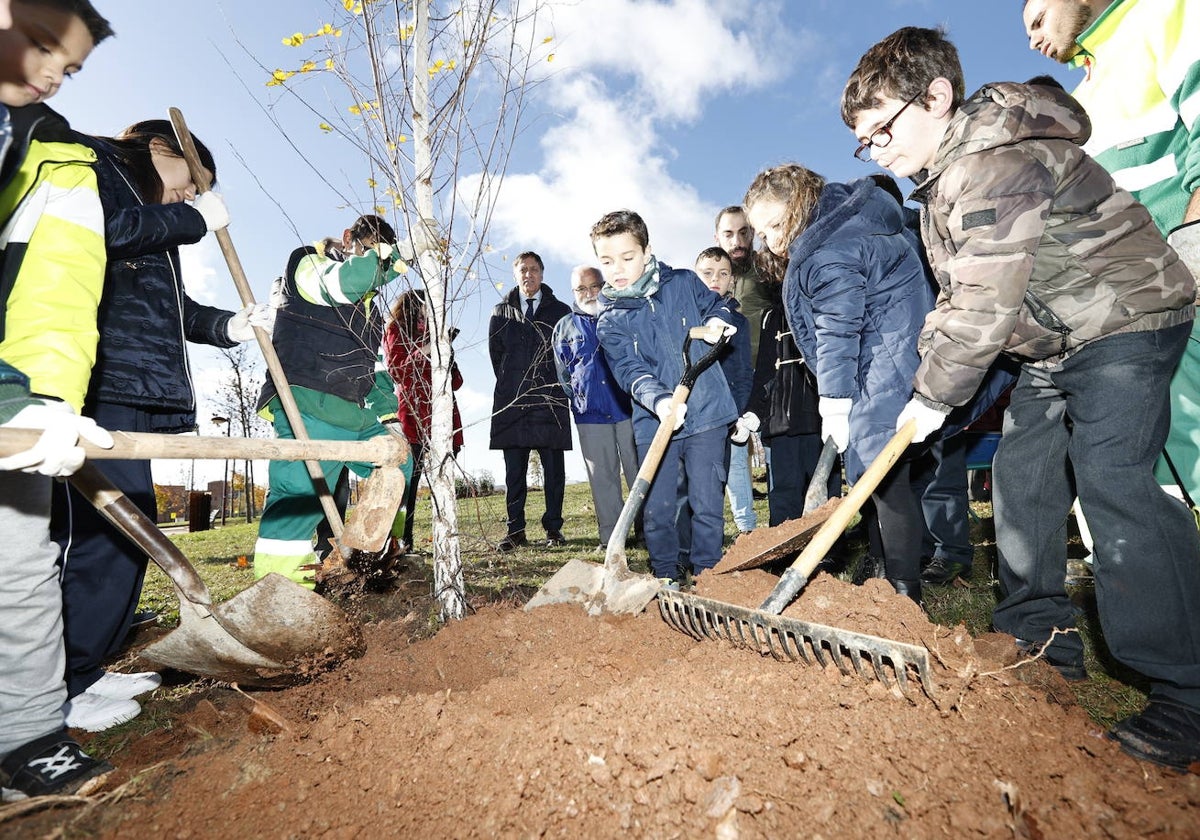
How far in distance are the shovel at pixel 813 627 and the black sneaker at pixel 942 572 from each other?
6.12 feet

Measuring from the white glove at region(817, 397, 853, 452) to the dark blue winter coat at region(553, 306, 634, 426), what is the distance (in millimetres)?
2236

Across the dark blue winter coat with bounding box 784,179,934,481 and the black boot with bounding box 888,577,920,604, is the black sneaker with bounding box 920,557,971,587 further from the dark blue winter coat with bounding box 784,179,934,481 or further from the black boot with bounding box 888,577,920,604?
the dark blue winter coat with bounding box 784,179,934,481

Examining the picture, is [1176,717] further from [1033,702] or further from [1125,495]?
[1125,495]

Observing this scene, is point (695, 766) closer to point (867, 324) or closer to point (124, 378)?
point (867, 324)

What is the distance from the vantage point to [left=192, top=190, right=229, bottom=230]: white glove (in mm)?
3277

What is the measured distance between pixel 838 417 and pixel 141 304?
3251mm

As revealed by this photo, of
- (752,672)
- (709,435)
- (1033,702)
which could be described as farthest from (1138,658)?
(709,435)

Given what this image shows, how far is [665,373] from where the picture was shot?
3770mm

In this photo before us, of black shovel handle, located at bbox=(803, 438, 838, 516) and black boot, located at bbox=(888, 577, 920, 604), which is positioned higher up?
black shovel handle, located at bbox=(803, 438, 838, 516)

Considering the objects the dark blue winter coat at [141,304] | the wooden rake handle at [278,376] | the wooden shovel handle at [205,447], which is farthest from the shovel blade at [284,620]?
the dark blue winter coat at [141,304]

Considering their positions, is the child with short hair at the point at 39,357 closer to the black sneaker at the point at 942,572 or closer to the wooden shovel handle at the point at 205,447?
the wooden shovel handle at the point at 205,447

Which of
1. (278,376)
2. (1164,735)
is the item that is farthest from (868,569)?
Answer: (278,376)

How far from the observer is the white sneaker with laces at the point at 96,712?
229cm

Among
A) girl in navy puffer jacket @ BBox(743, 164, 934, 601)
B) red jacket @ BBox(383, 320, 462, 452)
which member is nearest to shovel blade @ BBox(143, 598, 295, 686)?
red jacket @ BBox(383, 320, 462, 452)
